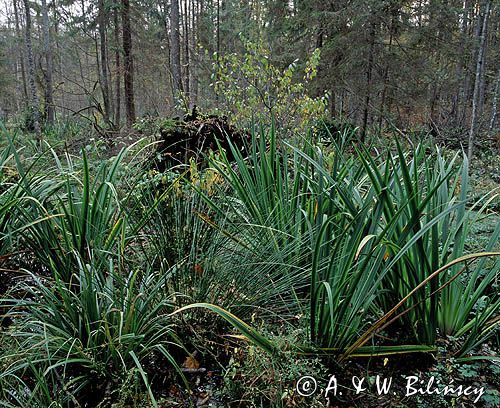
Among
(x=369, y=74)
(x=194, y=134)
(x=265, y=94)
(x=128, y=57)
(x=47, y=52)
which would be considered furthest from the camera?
(x=47, y=52)

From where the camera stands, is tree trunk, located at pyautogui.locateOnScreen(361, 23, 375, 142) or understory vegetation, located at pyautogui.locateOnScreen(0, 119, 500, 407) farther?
tree trunk, located at pyautogui.locateOnScreen(361, 23, 375, 142)

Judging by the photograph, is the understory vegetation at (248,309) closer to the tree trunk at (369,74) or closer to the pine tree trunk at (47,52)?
the tree trunk at (369,74)

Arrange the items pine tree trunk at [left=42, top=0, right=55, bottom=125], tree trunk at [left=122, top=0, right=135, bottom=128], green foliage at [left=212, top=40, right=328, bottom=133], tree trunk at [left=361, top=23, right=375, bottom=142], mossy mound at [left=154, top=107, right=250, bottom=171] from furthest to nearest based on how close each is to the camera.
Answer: pine tree trunk at [left=42, top=0, right=55, bottom=125] < tree trunk at [left=122, top=0, right=135, bottom=128] < tree trunk at [left=361, top=23, right=375, bottom=142] < green foliage at [left=212, top=40, right=328, bottom=133] < mossy mound at [left=154, top=107, right=250, bottom=171]

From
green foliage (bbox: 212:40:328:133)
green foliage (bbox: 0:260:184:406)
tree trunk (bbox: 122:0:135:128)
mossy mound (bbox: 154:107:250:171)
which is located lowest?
green foliage (bbox: 0:260:184:406)

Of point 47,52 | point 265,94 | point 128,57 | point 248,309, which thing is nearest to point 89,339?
point 248,309

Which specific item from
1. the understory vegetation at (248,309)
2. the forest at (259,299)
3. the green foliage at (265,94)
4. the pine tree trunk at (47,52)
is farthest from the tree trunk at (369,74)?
the pine tree trunk at (47,52)

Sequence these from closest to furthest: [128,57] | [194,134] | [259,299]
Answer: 1. [259,299]
2. [194,134]
3. [128,57]

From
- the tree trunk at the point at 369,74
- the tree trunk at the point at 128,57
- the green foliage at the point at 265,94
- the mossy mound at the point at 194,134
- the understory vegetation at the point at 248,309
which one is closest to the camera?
the understory vegetation at the point at 248,309

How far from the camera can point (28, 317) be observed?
70.5 inches

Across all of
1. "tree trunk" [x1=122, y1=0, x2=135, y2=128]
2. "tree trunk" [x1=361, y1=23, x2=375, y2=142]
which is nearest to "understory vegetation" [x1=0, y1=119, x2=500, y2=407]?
"tree trunk" [x1=361, y1=23, x2=375, y2=142]

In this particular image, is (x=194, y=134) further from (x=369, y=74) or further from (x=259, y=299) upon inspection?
(x=369, y=74)

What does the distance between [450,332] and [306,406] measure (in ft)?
2.73

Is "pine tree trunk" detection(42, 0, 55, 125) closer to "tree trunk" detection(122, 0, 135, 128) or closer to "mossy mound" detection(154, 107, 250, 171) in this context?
"tree trunk" detection(122, 0, 135, 128)

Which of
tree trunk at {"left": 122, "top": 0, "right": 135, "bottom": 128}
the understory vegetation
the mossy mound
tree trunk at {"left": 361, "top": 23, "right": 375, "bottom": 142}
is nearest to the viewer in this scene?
the understory vegetation
